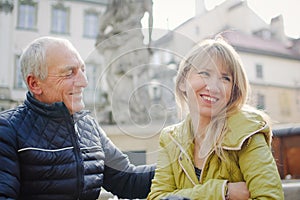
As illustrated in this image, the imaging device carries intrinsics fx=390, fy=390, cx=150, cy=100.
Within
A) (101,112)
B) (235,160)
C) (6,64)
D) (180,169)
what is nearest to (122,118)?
(101,112)

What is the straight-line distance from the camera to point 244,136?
896mm

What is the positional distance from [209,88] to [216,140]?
0.13 meters

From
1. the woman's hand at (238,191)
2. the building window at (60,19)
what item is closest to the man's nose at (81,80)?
the woman's hand at (238,191)

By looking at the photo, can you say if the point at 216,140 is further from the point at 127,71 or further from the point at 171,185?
the point at 127,71

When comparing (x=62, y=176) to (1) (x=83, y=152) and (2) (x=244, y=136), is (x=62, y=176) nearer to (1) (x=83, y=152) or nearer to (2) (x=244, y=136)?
(1) (x=83, y=152)

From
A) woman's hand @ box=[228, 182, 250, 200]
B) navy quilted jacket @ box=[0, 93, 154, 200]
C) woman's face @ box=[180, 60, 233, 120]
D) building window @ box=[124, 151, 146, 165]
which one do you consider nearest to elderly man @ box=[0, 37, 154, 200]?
navy quilted jacket @ box=[0, 93, 154, 200]

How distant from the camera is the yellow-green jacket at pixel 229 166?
864 mm

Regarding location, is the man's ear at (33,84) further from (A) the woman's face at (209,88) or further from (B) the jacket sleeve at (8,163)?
(A) the woman's face at (209,88)

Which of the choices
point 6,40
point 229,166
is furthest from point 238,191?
point 6,40

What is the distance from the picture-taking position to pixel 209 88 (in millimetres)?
929

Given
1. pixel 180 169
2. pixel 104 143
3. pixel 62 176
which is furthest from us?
pixel 104 143

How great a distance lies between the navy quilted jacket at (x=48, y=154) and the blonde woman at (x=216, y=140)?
28cm

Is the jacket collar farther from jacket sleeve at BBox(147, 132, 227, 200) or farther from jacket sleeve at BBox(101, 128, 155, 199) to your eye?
jacket sleeve at BBox(101, 128, 155, 199)

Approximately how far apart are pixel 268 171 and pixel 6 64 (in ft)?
43.3
